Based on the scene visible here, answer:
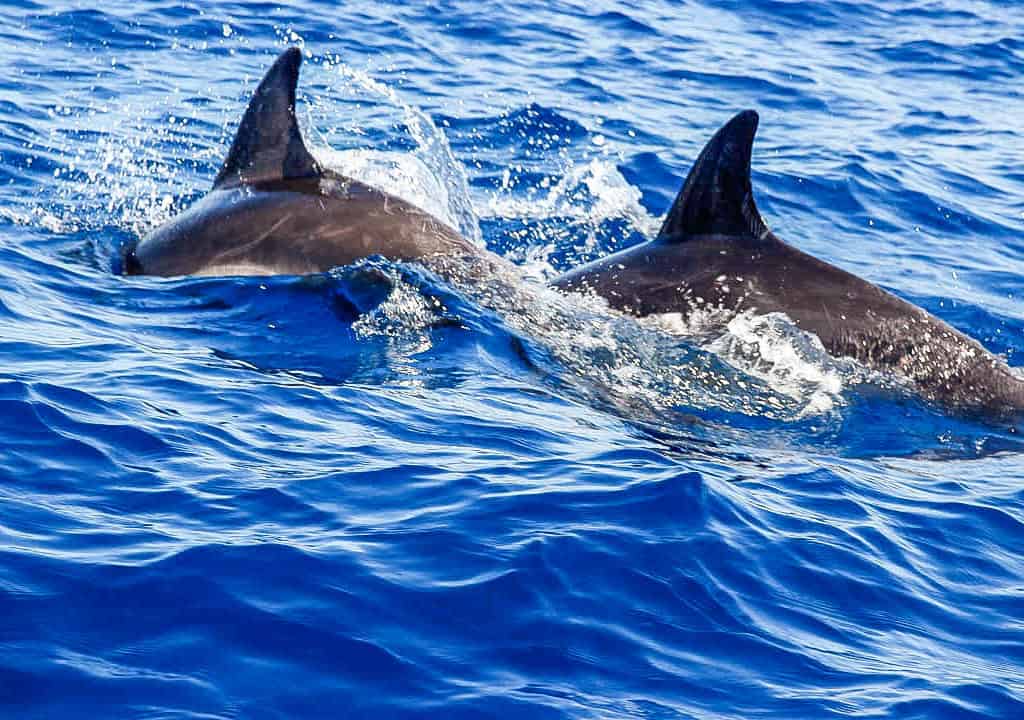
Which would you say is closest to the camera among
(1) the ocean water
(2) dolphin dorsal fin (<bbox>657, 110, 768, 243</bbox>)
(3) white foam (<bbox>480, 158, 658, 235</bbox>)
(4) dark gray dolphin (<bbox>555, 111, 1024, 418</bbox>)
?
(1) the ocean water

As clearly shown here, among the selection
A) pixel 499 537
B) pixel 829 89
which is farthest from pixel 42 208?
pixel 829 89

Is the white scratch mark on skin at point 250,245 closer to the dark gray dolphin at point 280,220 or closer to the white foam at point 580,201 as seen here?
the dark gray dolphin at point 280,220

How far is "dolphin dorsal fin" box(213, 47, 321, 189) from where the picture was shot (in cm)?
1175

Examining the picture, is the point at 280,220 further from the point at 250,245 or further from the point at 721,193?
the point at 721,193

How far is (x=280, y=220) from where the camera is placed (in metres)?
11.5

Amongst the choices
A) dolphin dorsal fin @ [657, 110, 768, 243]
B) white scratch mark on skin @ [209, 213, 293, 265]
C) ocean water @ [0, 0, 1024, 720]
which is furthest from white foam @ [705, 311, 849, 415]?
white scratch mark on skin @ [209, 213, 293, 265]

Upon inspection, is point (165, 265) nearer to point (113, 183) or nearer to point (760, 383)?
point (113, 183)

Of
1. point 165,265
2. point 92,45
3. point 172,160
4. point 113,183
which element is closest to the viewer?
point 165,265

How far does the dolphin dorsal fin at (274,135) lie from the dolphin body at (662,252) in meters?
0.01

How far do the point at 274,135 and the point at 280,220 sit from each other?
77 centimetres

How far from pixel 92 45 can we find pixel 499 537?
14741mm

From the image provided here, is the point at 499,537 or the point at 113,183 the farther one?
the point at 113,183

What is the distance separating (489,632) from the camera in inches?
255

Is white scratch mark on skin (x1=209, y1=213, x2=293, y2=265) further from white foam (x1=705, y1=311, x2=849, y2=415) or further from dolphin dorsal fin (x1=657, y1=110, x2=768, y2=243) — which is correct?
white foam (x1=705, y1=311, x2=849, y2=415)
